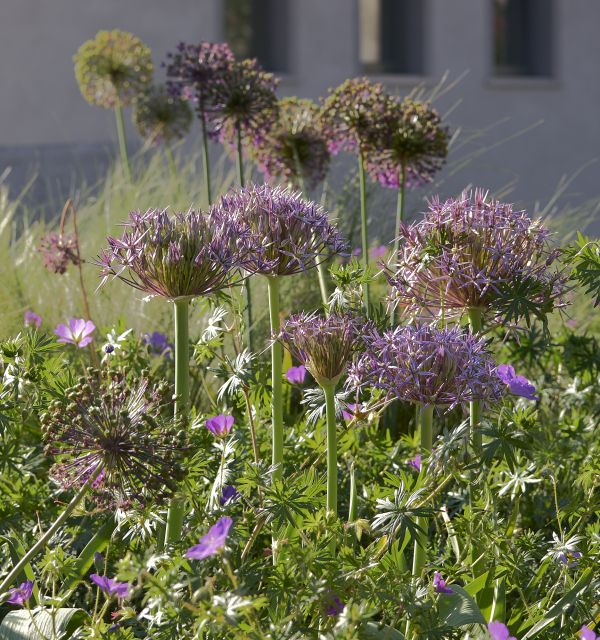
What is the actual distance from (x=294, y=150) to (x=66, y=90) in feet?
28.8

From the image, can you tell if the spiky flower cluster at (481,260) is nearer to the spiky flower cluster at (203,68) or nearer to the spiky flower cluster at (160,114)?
the spiky flower cluster at (203,68)

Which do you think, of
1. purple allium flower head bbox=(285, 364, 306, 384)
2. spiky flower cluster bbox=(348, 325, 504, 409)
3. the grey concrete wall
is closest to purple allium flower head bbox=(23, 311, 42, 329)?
purple allium flower head bbox=(285, 364, 306, 384)

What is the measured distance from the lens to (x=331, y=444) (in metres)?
2.09

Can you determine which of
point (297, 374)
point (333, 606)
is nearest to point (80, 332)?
point (297, 374)

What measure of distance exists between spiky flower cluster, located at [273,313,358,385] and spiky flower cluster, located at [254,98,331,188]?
2206 millimetres

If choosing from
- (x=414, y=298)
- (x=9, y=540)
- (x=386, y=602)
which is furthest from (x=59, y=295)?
(x=386, y=602)

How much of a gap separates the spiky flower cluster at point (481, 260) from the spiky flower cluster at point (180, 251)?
419 mm

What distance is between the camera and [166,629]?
1959 mm

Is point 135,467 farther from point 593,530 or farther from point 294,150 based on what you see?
point 294,150

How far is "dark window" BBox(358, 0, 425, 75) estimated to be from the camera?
15383 millimetres

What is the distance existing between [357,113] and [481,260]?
1617 millimetres

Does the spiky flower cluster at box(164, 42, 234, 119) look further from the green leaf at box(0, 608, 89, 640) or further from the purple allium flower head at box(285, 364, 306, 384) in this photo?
the green leaf at box(0, 608, 89, 640)

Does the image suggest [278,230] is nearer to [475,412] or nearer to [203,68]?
[475,412]

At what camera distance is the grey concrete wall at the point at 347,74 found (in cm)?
1216
